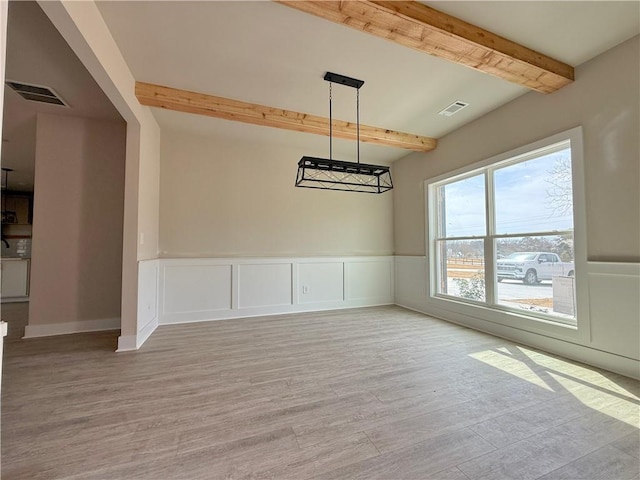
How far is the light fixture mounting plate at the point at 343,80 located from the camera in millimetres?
2801

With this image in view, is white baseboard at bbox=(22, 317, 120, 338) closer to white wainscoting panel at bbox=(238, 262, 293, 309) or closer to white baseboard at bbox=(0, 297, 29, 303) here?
white wainscoting panel at bbox=(238, 262, 293, 309)

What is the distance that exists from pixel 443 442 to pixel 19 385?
10.3ft

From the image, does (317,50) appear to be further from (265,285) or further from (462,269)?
(462,269)

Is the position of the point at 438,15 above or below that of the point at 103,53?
above

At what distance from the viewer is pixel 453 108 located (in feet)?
11.4

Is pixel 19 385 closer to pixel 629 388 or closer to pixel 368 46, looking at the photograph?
pixel 368 46

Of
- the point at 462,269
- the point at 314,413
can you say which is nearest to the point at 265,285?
the point at 314,413

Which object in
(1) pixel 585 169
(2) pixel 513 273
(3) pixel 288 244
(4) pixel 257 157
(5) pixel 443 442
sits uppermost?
(4) pixel 257 157

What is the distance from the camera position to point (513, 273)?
11.1 feet

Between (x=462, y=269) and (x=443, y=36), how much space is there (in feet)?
10.2

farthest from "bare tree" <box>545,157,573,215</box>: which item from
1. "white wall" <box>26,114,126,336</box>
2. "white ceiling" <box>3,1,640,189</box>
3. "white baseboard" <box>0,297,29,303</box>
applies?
"white baseboard" <box>0,297,29,303</box>

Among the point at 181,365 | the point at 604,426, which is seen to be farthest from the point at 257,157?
the point at 604,426

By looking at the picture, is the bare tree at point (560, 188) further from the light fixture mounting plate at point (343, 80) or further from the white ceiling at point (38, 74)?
the white ceiling at point (38, 74)

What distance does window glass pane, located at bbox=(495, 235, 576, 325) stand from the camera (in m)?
2.84
